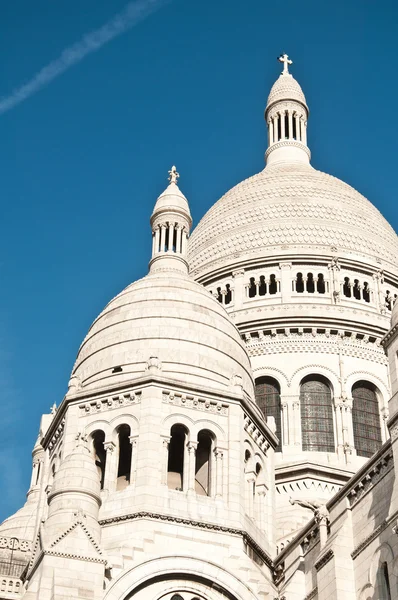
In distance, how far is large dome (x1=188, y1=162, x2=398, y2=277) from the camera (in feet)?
173

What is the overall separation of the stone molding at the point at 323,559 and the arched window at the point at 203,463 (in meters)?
5.43

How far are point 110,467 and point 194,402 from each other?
10.4ft

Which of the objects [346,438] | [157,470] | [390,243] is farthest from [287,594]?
[390,243]

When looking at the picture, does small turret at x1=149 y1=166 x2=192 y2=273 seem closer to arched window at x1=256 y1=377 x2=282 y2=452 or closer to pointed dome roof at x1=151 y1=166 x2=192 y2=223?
pointed dome roof at x1=151 y1=166 x2=192 y2=223

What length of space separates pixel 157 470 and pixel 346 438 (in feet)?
46.3

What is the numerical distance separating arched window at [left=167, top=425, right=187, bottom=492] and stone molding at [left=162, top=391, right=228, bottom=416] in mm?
764

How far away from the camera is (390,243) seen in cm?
5522

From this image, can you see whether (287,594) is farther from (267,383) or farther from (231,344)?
(267,383)

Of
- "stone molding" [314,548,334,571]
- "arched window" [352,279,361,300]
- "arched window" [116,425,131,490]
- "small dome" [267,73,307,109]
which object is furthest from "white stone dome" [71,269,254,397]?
"small dome" [267,73,307,109]

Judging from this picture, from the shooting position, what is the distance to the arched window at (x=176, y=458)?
114ft

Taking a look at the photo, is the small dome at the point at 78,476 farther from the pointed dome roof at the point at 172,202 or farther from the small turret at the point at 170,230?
the pointed dome roof at the point at 172,202

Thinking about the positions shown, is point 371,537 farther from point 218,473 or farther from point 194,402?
point 194,402

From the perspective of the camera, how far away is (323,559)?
2991 centimetres

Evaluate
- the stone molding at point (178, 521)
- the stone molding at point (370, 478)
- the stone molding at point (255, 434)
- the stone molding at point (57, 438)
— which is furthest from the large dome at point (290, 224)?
the stone molding at point (370, 478)
